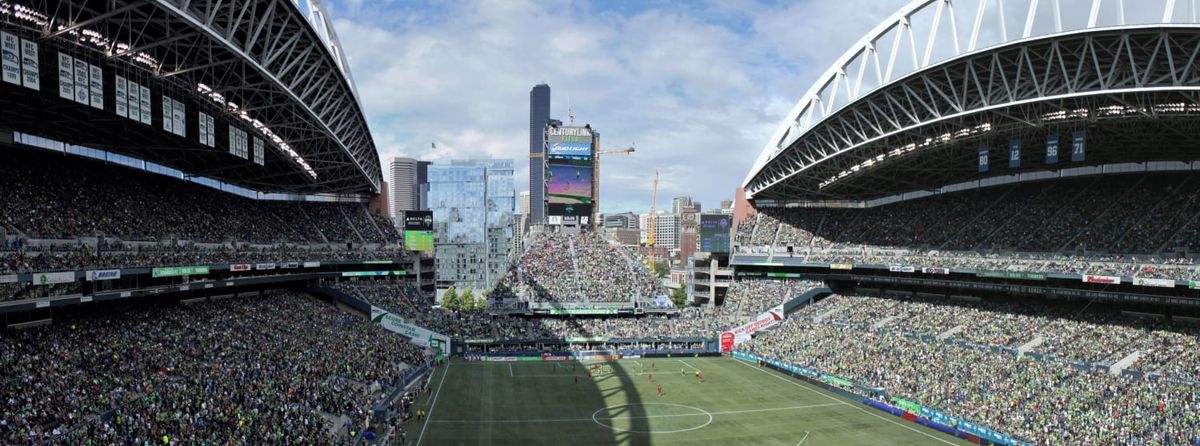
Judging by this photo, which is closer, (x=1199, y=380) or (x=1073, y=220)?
(x=1199, y=380)

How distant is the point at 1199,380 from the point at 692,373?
29.3 metres

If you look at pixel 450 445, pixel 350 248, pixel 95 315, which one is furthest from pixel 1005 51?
pixel 350 248

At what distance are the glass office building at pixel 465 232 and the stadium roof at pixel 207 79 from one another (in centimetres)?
11107

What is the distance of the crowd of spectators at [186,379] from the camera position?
84.4 feet

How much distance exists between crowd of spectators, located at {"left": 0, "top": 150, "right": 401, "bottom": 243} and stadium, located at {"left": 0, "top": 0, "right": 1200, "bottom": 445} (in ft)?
0.80

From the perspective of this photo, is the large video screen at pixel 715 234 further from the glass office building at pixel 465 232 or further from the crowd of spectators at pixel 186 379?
the glass office building at pixel 465 232

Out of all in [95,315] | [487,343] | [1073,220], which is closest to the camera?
[95,315]

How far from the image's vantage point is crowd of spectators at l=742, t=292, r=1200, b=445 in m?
33.2

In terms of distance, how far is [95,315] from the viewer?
3638 centimetres

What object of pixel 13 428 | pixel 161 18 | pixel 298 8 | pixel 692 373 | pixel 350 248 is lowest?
pixel 692 373

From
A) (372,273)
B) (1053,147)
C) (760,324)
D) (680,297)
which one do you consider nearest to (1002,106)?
(1053,147)

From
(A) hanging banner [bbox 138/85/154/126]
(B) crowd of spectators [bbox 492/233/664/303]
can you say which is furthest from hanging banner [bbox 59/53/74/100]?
(B) crowd of spectators [bbox 492/233/664/303]

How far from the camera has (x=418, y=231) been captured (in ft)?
247

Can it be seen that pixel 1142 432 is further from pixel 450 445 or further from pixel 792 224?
→ pixel 792 224
